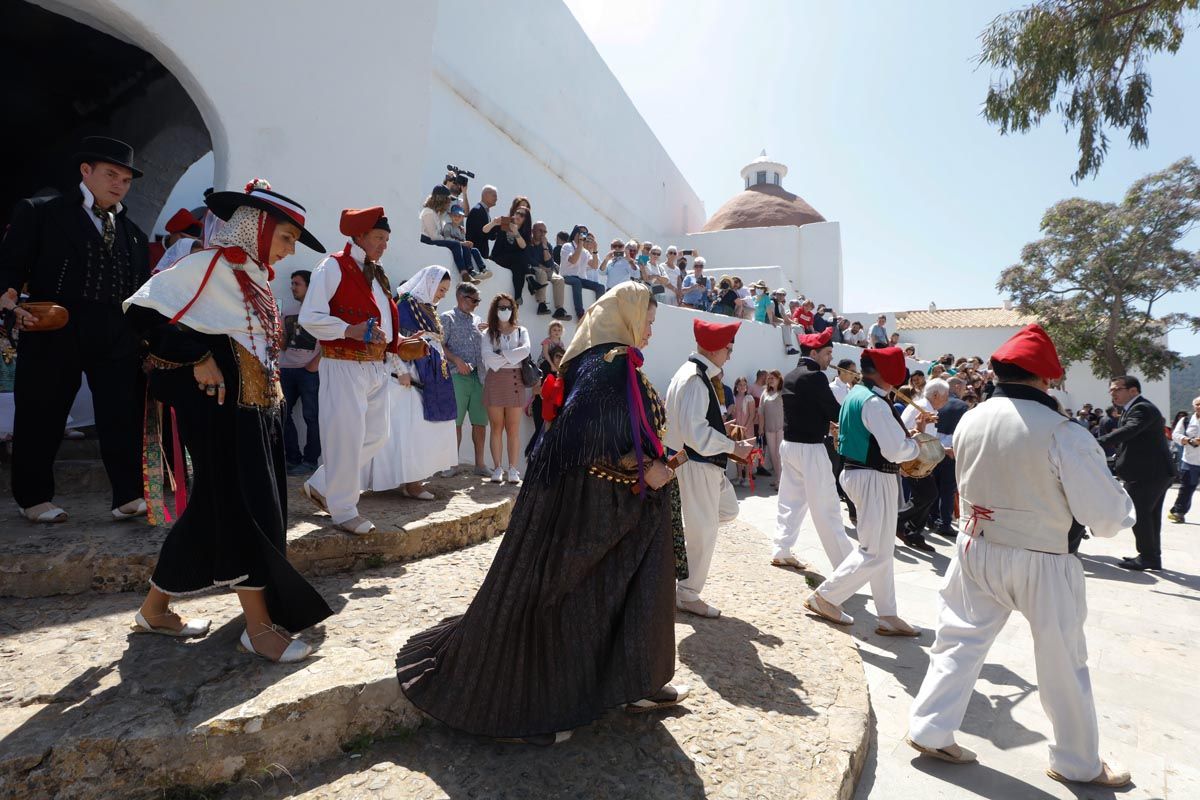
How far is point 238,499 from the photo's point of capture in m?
2.37

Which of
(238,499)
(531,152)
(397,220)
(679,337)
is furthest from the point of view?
(531,152)

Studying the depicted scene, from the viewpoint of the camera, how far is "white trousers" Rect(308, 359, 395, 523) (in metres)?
3.55

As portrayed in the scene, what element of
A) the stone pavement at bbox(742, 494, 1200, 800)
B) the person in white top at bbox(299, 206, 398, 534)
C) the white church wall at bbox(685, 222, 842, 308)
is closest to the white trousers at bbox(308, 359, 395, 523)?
the person in white top at bbox(299, 206, 398, 534)

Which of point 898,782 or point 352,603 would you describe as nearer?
point 898,782

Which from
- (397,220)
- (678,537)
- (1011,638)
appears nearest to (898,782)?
(678,537)

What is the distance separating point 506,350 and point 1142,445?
6.68 m

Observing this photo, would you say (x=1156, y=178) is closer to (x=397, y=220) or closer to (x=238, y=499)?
(x=397, y=220)

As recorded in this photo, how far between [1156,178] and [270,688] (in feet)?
110

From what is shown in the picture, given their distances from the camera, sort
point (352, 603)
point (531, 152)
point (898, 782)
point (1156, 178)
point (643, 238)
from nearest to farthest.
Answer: point (898, 782) < point (352, 603) < point (531, 152) < point (643, 238) < point (1156, 178)

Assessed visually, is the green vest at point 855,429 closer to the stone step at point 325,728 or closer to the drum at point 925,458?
the drum at point 925,458

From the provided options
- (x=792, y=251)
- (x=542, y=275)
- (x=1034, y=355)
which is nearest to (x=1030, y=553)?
(x=1034, y=355)

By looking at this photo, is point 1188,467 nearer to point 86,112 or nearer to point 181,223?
point 181,223

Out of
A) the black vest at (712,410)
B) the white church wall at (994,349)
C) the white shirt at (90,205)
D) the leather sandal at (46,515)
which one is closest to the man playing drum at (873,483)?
the black vest at (712,410)

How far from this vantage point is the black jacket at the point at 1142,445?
627cm
